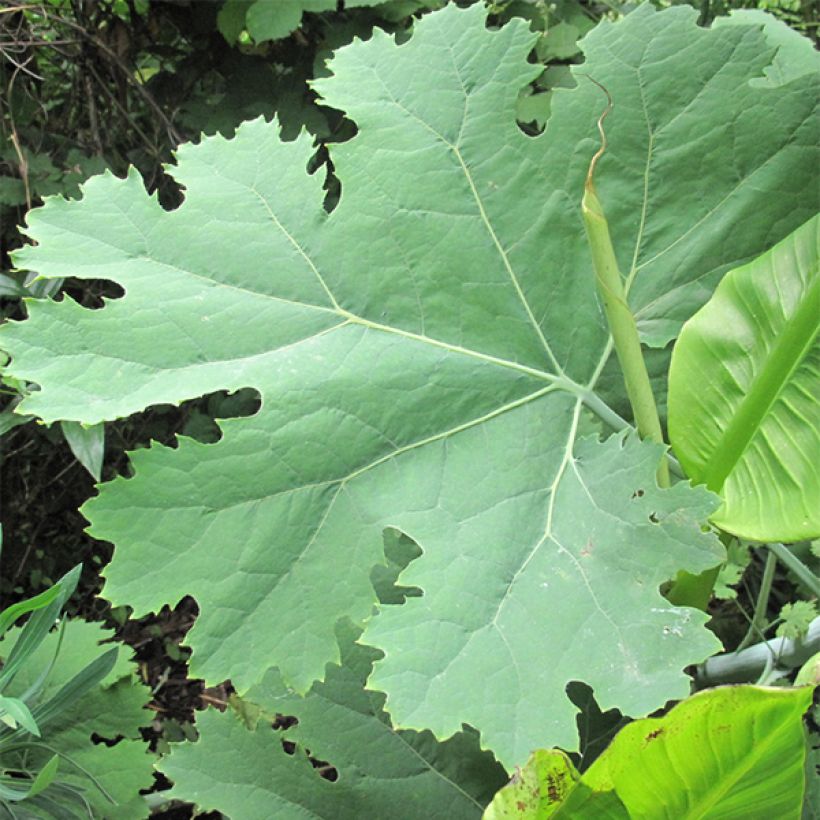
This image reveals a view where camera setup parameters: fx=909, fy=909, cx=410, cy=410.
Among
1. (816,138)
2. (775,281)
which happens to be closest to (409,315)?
(775,281)

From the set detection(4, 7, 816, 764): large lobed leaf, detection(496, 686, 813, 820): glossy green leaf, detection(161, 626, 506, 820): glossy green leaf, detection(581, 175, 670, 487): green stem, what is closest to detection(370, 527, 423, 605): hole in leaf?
detection(161, 626, 506, 820): glossy green leaf

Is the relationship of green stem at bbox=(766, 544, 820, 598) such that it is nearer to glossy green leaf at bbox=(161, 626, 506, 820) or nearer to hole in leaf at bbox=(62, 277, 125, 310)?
glossy green leaf at bbox=(161, 626, 506, 820)

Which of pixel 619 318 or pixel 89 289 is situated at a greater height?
pixel 619 318

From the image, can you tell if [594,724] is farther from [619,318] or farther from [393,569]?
[619,318]

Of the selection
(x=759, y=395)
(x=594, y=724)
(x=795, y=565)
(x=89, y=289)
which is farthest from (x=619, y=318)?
(x=89, y=289)

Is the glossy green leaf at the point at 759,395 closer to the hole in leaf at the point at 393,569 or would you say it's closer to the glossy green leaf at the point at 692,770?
the glossy green leaf at the point at 692,770

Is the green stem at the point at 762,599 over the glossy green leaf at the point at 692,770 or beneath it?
beneath

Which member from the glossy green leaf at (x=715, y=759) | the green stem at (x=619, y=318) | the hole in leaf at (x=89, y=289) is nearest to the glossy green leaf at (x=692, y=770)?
the glossy green leaf at (x=715, y=759)

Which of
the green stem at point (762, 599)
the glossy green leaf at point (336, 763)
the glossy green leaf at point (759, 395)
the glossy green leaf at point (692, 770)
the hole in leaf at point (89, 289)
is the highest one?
the glossy green leaf at point (759, 395)
